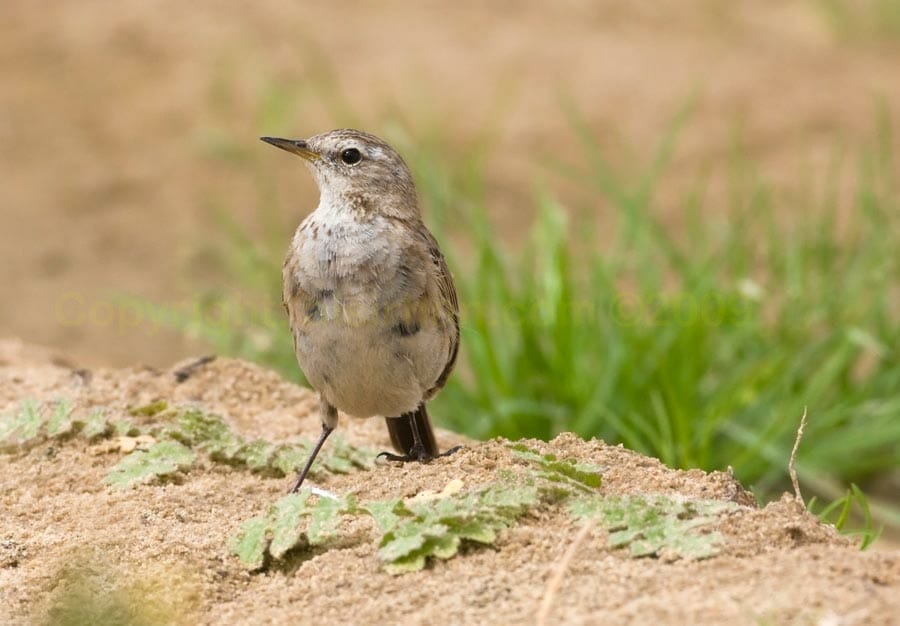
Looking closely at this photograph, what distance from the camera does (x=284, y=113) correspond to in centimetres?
948

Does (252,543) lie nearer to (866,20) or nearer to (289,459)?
(289,459)

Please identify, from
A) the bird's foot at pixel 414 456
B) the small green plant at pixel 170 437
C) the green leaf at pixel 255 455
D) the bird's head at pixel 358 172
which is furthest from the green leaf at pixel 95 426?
the bird's head at pixel 358 172

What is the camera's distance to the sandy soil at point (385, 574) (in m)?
2.87

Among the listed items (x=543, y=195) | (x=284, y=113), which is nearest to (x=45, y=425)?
(x=543, y=195)

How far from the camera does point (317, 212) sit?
178 inches

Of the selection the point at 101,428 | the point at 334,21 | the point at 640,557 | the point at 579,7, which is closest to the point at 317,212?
the point at 101,428

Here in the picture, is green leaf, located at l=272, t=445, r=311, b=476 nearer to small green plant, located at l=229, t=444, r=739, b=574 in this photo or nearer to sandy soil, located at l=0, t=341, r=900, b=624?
sandy soil, located at l=0, t=341, r=900, b=624

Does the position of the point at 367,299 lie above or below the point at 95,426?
above

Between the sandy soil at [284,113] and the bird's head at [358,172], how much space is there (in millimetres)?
4098

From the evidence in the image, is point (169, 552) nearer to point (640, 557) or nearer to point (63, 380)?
point (640, 557)

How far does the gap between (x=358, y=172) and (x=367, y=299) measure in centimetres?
58

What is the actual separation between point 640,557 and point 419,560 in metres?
0.51

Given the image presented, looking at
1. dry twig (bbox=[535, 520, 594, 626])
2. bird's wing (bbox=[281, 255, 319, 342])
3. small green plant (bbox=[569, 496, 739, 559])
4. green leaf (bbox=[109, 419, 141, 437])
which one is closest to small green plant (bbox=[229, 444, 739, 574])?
small green plant (bbox=[569, 496, 739, 559])

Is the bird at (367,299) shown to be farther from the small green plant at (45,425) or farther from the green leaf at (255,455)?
the small green plant at (45,425)
